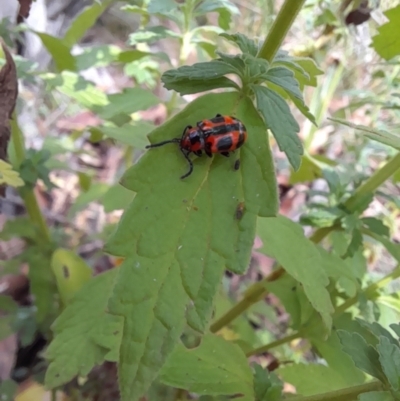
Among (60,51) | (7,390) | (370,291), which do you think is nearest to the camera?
(370,291)

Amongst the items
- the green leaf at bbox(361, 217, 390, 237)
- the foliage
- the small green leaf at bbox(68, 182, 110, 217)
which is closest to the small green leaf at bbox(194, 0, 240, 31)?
the foliage

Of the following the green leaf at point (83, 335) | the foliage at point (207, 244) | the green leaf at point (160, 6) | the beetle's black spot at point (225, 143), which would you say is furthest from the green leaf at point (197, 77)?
the green leaf at point (83, 335)

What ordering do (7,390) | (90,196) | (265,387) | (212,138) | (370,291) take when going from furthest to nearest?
(90,196)
(7,390)
(370,291)
(265,387)
(212,138)

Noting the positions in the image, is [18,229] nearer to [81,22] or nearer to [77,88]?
[77,88]

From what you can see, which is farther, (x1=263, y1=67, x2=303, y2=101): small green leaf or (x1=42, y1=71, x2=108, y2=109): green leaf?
(x1=42, y1=71, x2=108, y2=109): green leaf

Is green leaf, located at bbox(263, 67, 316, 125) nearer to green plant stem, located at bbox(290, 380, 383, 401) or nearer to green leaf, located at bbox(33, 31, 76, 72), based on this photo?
green plant stem, located at bbox(290, 380, 383, 401)

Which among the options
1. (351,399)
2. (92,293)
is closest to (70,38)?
(92,293)

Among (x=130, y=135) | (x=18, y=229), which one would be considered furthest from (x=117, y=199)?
(x=18, y=229)
